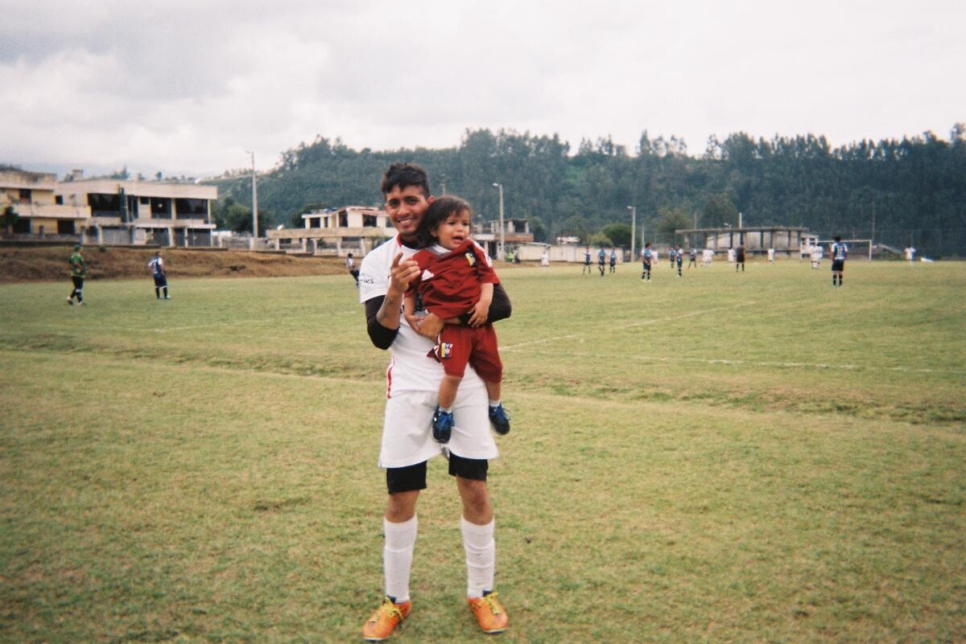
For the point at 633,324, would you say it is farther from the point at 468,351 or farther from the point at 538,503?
the point at 468,351

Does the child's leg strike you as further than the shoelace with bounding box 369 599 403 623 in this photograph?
Yes

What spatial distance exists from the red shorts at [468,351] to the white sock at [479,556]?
29.3 inches

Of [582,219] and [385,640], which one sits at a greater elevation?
[582,219]

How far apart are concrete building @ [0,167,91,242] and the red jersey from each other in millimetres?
76550

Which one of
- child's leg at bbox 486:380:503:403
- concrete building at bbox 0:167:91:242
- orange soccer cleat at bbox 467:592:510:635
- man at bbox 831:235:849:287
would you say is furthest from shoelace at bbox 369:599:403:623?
concrete building at bbox 0:167:91:242

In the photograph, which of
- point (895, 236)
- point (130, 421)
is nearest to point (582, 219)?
point (895, 236)

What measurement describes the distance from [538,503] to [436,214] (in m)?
2.52

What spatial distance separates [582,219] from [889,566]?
531 ft

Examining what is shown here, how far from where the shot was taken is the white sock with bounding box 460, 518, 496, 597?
356 cm

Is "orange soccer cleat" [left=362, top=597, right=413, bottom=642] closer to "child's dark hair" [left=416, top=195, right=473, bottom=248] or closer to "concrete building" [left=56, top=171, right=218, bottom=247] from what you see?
"child's dark hair" [left=416, top=195, right=473, bottom=248]

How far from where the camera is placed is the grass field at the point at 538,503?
11.7 ft

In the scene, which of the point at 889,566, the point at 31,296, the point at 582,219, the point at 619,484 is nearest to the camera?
the point at 889,566

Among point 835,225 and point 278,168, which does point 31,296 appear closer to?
point 835,225

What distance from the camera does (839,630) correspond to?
3340mm
